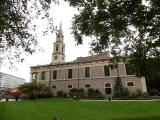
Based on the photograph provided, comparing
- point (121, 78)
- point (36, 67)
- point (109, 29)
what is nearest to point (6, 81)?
point (36, 67)

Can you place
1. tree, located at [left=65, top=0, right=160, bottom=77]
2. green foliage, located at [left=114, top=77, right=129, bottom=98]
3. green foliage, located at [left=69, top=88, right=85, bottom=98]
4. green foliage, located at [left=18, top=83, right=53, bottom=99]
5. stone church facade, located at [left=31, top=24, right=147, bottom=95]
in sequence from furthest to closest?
green foliage, located at [left=69, top=88, right=85, bottom=98], stone church facade, located at [left=31, top=24, right=147, bottom=95], green foliage, located at [left=18, top=83, right=53, bottom=99], green foliage, located at [left=114, top=77, right=129, bottom=98], tree, located at [left=65, top=0, right=160, bottom=77]

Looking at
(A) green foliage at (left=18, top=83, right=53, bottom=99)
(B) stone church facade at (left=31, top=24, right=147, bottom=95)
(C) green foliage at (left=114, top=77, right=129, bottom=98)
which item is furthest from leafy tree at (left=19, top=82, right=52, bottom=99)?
(C) green foliage at (left=114, top=77, right=129, bottom=98)

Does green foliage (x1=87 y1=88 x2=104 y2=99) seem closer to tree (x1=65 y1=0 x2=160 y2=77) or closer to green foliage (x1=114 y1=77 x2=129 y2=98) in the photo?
green foliage (x1=114 y1=77 x2=129 y2=98)

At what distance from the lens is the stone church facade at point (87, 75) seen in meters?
39.3

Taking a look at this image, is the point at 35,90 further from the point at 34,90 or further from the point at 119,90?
the point at 119,90

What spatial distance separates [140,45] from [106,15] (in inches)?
106

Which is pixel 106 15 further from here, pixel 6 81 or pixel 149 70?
pixel 6 81

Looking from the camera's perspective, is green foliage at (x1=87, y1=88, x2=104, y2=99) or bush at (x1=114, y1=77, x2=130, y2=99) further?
green foliage at (x1=87, y1=88, x2=104, y2=99)

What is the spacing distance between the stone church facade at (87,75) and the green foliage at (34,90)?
3.40 metres

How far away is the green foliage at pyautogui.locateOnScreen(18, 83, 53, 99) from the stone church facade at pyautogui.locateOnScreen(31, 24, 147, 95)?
340cm


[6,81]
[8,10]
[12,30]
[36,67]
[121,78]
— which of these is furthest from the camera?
[6,81]

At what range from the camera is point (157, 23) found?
1145cm

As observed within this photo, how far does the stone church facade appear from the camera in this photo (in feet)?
129

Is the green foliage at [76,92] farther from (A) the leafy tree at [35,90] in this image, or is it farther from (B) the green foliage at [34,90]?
(A) the leafy tree at [35,90]
